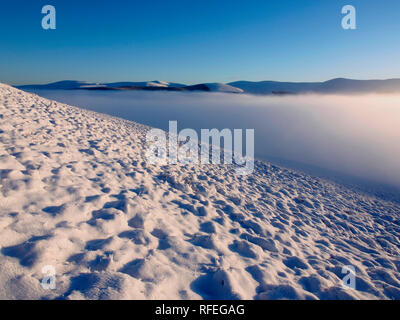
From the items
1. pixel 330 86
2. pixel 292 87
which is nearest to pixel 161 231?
pixel 292 87

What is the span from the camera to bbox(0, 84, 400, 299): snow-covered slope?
2.80 m

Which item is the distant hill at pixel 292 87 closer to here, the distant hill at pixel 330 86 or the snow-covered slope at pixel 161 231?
the distant hill at pixel 330 86

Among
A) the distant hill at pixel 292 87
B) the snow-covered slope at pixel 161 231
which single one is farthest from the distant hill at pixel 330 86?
the snow-covered slope at pixel 161 231

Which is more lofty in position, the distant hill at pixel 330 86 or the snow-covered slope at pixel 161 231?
the distant hill at pixel 330 86

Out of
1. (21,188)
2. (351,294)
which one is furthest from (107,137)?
(351,294)

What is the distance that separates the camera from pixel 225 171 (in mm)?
8422

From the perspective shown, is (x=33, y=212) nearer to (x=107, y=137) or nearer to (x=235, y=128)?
(x=107, y=137)

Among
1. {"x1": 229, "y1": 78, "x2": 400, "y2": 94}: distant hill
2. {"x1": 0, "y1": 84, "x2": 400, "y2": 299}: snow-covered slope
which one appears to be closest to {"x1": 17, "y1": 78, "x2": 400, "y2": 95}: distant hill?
{"x1": 229, "y1": 78, "x2": 400, "y2": 94}: distant hill

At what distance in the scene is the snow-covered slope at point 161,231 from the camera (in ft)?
9.20

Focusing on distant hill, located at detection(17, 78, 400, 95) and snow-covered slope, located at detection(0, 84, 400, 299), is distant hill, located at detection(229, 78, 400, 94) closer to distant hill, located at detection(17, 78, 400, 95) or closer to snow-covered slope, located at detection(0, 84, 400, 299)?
distant hill, located at detection(17, 78, 400, 95)

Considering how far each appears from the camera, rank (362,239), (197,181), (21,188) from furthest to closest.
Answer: (197,181), (362,239), (21,188)
